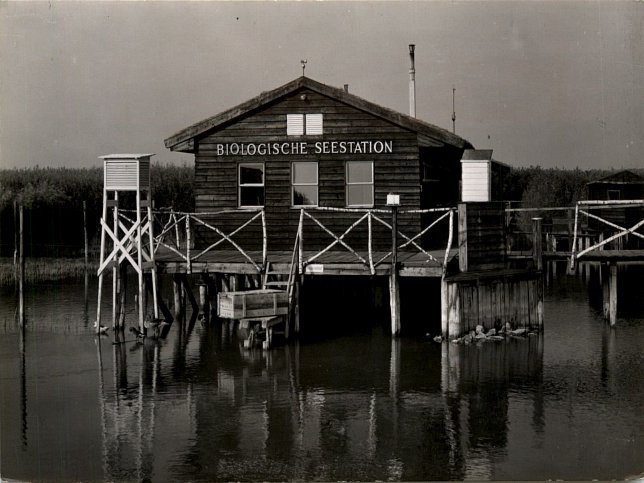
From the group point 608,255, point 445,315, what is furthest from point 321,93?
point 608,255

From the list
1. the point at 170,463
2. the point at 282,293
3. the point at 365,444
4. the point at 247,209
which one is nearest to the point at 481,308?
the point at 282,293

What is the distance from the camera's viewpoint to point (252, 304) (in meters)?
21.1

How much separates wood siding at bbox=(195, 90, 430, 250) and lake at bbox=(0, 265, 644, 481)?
10.6 feet

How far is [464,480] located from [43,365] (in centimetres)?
1144

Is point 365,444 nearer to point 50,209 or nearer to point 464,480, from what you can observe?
point 464,480

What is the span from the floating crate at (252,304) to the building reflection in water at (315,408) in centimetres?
96

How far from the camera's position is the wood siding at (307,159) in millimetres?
25062

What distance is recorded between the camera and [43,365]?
2000 centimetres

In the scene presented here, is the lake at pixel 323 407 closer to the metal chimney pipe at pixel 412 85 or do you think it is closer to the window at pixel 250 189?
the window at pixel 250 189

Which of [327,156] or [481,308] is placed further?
[327,156]

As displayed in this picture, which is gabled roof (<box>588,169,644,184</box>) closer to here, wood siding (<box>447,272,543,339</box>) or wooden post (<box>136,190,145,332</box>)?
wood siding (<box>447,272,543,339</box>)

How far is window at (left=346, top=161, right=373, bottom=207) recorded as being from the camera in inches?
999

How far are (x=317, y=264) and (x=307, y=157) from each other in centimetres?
416

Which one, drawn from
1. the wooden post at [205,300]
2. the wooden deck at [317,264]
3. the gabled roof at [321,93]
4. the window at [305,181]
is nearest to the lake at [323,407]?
the wooden deck at [317,264]
